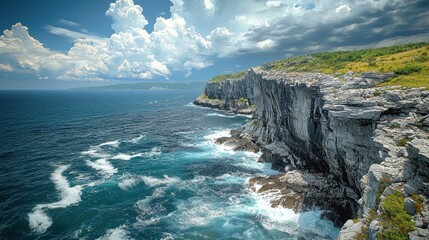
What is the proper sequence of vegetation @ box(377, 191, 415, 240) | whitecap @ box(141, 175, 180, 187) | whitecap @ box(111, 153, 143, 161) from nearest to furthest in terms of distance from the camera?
vegetation @ box(377, 191, 415, 240) < whitecap @ box(141, 175, 180, 187) < whitecap @ box(111, 153, 143, 161)

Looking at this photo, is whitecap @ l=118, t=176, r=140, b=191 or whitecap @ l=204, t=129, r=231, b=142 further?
whitecap @ l=204, t=129, r=231, b=142

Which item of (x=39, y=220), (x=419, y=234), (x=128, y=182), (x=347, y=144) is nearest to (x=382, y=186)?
(x=419, y=234)

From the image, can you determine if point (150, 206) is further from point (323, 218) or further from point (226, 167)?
point (323, 218)

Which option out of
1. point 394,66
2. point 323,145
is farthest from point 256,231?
point 394,66

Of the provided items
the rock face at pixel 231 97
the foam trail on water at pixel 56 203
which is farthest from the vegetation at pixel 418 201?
the rock face at pixel 231 97

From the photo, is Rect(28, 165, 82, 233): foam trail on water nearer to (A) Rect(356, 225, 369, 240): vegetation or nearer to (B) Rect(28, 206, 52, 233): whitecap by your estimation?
(B) Rect(28, 206, 52, 233): whitecap

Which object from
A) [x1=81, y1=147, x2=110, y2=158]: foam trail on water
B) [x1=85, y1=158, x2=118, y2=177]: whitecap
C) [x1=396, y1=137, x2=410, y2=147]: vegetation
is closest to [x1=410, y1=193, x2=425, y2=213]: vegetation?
[x1=396, y1=137, x2=410, y2=147]: vegetation
